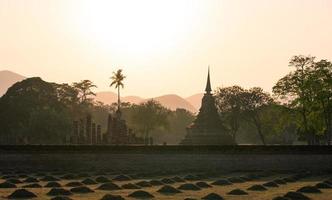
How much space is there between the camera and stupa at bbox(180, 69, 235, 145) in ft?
261

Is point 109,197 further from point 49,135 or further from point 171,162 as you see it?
point 49,135

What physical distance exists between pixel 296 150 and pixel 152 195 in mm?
25021

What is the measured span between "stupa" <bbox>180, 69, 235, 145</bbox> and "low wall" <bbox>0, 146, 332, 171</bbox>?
22.1 m

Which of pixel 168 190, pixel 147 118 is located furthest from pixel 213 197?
pixel 147 118

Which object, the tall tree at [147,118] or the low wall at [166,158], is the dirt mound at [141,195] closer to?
the low wall at [166,158]

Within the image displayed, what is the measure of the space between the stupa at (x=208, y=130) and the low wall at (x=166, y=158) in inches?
870

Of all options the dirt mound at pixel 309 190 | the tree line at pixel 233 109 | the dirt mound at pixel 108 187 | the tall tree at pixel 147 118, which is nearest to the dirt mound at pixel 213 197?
the dirt mound at pixel 309 190

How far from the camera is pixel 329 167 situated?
5506 centimetres

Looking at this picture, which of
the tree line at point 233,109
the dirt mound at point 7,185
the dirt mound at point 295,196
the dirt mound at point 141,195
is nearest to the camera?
the dirt mound at point 295,196

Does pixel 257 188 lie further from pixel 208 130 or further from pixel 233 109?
pixel 233 109

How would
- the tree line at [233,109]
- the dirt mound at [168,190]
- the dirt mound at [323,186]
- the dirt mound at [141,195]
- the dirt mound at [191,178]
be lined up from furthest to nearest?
the tree line at [233,109], the dirt mound at [191,178], the dirt mound at [323,186], the dirt mound at [168,190], the dirt mound at [141,195]

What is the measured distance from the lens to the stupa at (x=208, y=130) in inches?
3135

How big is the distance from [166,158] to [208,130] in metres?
25.2

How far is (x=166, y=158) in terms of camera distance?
57.1 metres
